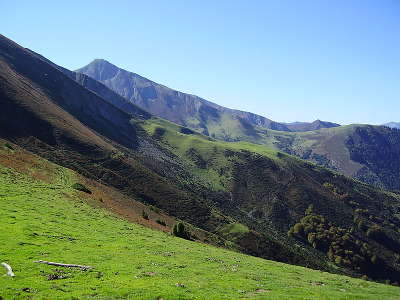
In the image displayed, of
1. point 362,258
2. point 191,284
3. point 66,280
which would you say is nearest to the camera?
point 66,280

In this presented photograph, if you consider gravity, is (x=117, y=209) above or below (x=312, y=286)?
below

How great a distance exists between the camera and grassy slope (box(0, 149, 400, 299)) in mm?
23453

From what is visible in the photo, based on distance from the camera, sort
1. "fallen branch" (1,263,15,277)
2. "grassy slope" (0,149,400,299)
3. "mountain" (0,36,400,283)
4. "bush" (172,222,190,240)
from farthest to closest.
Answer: "mountain" (0,36,400,283)
"bush" (172,222,190,240)
"grassy slope" (0,149,400,299)
"fallen branch" (1,263,15,277)

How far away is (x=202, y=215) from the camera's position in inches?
4382

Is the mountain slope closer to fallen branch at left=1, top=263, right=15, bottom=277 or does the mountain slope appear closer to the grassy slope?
the grassy slope

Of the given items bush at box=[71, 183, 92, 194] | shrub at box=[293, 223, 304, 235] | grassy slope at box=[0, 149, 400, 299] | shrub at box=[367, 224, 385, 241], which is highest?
grassy slope at box=[0, 149, 400, 299]

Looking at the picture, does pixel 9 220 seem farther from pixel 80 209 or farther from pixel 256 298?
pixel 256 298

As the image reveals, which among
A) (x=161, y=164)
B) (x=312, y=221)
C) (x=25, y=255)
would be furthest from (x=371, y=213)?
(x=25, y=255)

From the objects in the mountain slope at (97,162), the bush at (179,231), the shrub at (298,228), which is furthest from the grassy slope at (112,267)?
the shrub at (298,228)

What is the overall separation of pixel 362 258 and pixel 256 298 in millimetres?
128258

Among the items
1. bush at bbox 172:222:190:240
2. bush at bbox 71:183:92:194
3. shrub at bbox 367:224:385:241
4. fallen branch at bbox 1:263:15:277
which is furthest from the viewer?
shrub at bbox 367:224:385:241

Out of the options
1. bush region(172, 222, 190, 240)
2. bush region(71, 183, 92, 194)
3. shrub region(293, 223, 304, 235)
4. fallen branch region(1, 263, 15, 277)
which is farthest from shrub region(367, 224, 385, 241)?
fallen branch region(1, 263, 15, 277)

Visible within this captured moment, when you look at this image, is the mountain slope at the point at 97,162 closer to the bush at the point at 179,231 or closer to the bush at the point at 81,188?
the bush at the point at 81,188

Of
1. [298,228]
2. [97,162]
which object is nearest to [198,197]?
[97,162]
